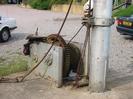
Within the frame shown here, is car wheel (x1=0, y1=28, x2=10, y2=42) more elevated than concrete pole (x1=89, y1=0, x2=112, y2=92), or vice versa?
concrete pole (x1=89, y1=0, x2=112, y2=92)

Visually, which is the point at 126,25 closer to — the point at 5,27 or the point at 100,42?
the point at 5,27

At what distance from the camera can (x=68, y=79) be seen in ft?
25.5

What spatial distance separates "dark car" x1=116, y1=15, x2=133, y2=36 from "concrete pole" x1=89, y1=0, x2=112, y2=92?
369 inches

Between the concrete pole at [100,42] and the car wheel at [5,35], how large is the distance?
32.0 feet

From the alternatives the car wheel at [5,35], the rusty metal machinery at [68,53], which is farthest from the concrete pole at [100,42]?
the car wheel at [5,35]

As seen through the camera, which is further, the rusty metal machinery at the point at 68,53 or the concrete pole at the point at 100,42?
the rusty metal machinery at the point at 68,53

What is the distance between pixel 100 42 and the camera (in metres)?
7.04

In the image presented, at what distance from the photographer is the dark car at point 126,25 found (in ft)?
53.6

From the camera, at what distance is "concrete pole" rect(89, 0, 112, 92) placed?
22.9 ft

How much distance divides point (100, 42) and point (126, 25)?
9743 mm

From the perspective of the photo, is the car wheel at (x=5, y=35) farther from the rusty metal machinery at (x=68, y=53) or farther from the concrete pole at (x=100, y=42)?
the concrete pole at (x=100, y=42)

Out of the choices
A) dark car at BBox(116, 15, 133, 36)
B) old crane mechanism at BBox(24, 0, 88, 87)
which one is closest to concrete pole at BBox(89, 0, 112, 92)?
old crane mechanism at BBox(24, 0, 88, 87)

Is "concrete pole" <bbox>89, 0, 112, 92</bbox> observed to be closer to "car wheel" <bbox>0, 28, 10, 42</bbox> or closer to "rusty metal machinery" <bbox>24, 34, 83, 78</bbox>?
"rusty metal machinery" <bbox>24, 34, 83, 78</bbox>

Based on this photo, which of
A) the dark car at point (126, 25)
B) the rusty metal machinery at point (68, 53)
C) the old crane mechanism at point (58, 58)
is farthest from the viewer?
the dark car at point (126, 25)
